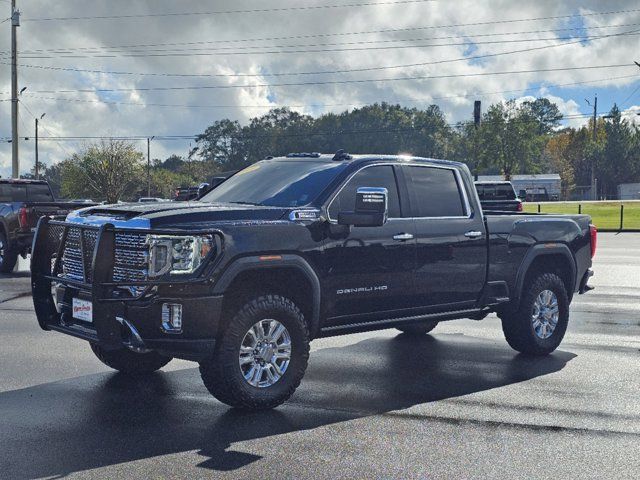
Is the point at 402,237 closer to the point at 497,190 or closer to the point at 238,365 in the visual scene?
the point at 238,365

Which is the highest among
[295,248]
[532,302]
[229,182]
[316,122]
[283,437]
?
[316,122]

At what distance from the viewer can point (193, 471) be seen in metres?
5.15

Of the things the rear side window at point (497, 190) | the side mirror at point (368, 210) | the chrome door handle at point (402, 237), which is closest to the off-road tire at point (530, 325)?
the chrome door handle at point (402, 237)

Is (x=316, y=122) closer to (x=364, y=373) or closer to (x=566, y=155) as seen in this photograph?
(x=566, y=155)

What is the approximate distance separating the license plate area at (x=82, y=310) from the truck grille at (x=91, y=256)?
165 millimetres

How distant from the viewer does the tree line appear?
86.9m

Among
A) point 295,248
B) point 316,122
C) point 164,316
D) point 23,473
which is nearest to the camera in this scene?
point 23,473

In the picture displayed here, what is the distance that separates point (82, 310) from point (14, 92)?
38.1 meters

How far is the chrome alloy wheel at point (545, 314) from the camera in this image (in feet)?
30.5

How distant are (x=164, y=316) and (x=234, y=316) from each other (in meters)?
0.56

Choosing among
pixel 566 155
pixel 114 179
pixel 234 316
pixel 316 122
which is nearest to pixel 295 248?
pixel 234 316

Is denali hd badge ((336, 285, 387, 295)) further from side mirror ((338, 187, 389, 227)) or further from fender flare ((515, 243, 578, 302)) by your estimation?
fender flare ((515, 243, 578, 302))

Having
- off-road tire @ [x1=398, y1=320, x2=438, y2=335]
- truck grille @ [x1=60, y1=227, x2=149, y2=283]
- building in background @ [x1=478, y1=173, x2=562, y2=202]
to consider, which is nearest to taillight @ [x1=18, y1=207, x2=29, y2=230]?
off-road tire @ [x1=398, y1=320, x2=438, y2=335]

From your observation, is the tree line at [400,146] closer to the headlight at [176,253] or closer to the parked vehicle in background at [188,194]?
the parked vehicle in background at [188,194]
